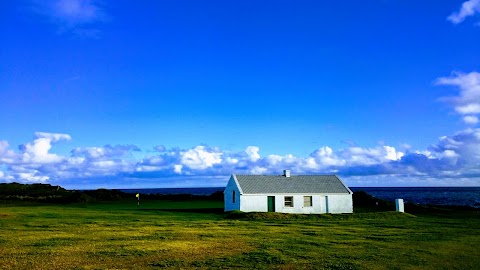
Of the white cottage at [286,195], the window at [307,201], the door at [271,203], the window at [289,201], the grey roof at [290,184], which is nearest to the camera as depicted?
the white cottage at [286,195]

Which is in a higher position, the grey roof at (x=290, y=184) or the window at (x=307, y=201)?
the grey roof at (x=290, y=184)

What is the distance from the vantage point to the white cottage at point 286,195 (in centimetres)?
5334

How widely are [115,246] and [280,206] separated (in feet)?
105

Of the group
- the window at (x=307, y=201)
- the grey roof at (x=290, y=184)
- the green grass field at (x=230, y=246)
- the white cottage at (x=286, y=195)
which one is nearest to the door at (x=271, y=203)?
the white cottage at (x=286, y=195)

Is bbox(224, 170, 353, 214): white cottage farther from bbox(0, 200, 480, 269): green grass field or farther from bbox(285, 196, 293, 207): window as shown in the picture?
bbox(0, 200, 480, 269): green grass field

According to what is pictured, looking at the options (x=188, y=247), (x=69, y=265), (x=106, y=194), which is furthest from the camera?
(x=106, y=194)

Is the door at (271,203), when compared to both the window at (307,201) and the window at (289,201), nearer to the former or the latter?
the window at (289,201)

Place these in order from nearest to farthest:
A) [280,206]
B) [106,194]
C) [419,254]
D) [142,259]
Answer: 1. [142,259]
2. [419,254]
3. [280,206]
4. [106,194]

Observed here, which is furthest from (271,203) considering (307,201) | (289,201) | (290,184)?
(307,201)

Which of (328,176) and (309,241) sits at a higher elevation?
(328,176)

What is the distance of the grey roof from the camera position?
5459 centimetres

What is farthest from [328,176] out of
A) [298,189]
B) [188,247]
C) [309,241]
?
[188,247]

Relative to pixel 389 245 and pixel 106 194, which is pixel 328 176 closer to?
pixel 389 245

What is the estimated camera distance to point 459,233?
103 feet
